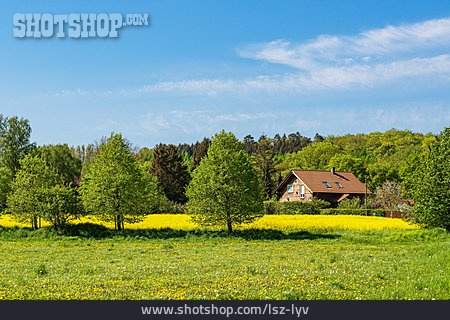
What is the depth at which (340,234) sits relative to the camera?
3778 centimetres

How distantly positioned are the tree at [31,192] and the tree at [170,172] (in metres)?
44.0

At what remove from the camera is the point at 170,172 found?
86875 mm

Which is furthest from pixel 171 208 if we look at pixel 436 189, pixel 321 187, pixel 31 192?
pixel 436 189

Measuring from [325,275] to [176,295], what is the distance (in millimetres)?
5674

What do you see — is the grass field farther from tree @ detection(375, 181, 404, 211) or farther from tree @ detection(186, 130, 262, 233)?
tree @ detection(375, 181, 404, 211)

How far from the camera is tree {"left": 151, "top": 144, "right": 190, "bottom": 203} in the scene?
8544 cm

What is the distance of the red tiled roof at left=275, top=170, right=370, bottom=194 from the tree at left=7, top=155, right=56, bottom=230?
171 ft

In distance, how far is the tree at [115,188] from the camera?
131ft

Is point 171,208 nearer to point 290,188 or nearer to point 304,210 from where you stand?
point 304,210

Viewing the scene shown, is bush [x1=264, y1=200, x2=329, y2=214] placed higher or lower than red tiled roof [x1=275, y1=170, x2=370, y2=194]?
lower

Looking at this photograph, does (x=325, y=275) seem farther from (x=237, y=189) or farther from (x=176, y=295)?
(x=237, y=189)

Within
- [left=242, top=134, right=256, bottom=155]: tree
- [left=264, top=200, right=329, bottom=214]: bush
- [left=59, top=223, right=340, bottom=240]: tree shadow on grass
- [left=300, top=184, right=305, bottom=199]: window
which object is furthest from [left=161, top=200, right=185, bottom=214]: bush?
[left=242, top=134, right=256, bottom=155]: tree

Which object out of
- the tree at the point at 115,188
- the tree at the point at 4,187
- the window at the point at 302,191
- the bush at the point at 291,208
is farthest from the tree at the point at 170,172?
the tree at the point at 115,188

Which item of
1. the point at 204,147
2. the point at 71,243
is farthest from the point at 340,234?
the point at 204,147
